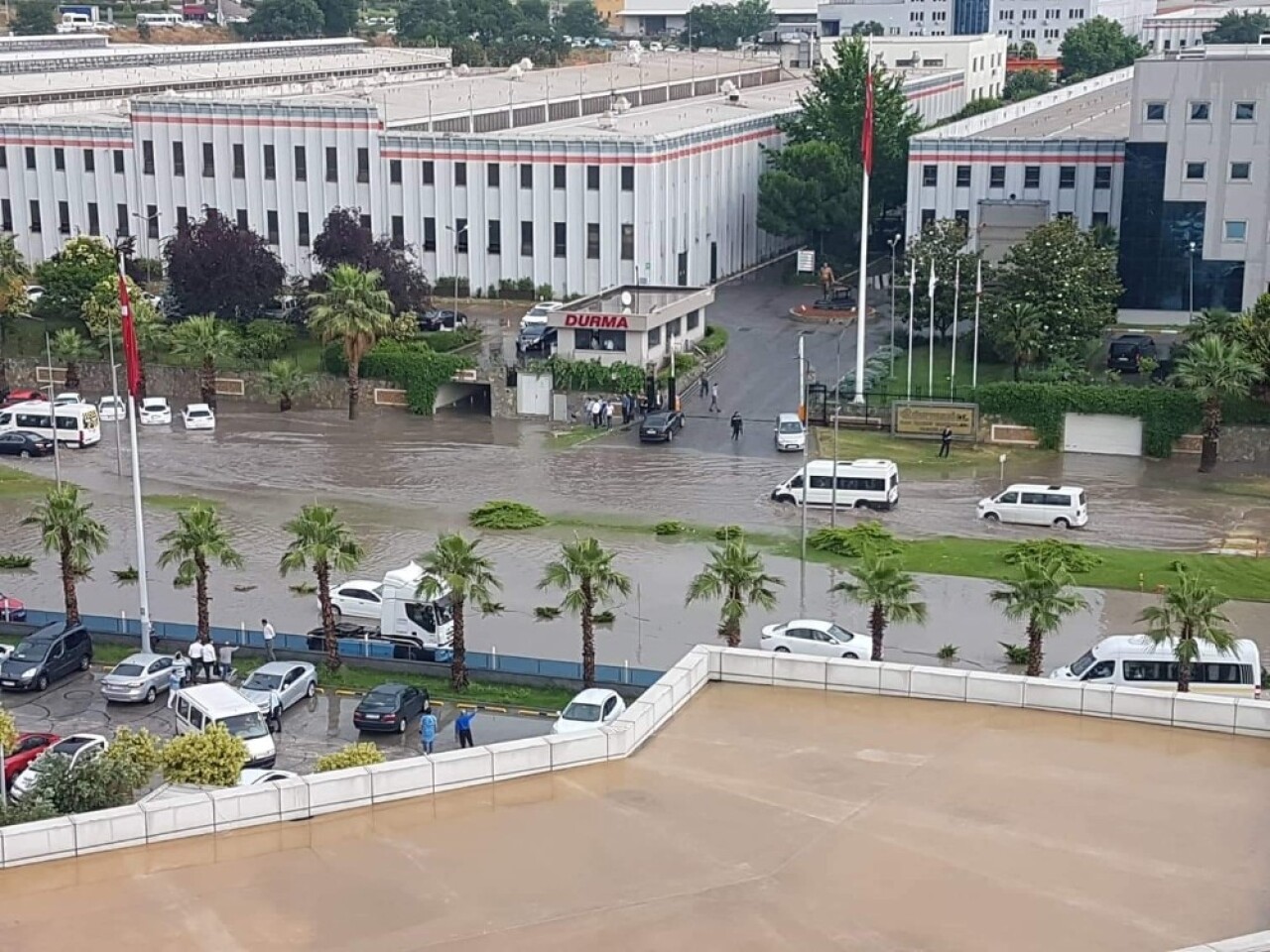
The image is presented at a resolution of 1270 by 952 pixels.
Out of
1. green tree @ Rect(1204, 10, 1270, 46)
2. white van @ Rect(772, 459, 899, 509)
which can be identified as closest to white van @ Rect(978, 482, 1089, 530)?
white van @ Rect(772, 459, 899, 509)

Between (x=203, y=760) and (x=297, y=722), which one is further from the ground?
(x=203, y=760)

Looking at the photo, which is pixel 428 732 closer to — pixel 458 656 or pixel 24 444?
pixel 458 656

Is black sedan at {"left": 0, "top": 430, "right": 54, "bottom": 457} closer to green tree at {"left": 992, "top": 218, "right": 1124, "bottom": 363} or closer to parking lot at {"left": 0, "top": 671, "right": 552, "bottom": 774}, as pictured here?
parking lot at {"left": 0, "top": 671, "right": 552, "bottom": 774}

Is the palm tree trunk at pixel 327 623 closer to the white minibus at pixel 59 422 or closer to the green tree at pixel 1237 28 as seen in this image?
the white minibus at pixel 59 422

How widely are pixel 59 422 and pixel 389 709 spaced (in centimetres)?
3050

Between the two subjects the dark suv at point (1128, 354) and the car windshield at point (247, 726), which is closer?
the car windshield at point (247, 726)

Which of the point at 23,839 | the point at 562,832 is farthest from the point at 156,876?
the point at 562,832

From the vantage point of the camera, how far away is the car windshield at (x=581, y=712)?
36.2 metres

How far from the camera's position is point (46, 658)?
1618 inches

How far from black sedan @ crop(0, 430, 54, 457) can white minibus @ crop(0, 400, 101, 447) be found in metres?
0.24

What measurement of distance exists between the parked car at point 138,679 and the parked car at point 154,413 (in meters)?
28.0

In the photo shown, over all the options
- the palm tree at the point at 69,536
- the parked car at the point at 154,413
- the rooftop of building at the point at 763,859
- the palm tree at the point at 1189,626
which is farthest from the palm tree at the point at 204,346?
the rooftop of building at the point at 763,859

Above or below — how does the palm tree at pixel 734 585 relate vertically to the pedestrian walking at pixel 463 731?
above

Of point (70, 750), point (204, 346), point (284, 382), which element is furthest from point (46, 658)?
point (204, 346)
